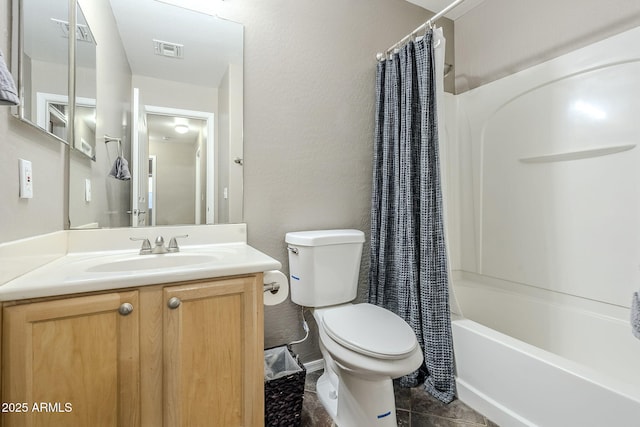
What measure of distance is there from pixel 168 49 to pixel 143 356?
1.36 m

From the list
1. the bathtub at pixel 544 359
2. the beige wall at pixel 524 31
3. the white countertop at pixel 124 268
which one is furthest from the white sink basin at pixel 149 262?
the beige wall at pixel 524 31

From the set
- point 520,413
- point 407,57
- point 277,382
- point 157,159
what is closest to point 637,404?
point 520,413

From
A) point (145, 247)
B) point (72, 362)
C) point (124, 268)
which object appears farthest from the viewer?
point (145, 247)

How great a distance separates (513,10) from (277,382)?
2.64 m

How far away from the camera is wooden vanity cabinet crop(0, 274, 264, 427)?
73 centimetres

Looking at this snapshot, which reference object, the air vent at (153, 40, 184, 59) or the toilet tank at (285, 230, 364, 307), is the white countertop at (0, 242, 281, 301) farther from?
the air vent at (153, 40, 184, 59)

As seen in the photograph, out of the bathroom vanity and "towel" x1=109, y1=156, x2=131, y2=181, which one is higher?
"towel" x1=109, y1=156, x2=131, y2=181

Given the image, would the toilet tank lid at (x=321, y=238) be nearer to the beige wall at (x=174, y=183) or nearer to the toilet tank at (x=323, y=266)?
the toilet tank at (x=323, y=266)

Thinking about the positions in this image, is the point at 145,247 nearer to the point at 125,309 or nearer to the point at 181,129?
the point at 125,309

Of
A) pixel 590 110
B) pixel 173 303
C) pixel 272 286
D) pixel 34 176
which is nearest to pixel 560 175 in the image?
pixel 590 110

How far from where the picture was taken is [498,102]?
198cm

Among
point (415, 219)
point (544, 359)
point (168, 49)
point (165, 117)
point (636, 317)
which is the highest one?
point (168, 49)

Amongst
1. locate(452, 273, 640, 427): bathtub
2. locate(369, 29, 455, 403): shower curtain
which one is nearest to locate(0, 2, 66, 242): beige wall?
locate(369, 29, 455, 403): shower curtain

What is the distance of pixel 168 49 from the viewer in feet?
4.62
